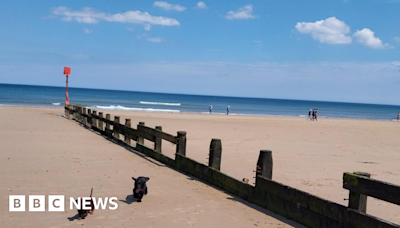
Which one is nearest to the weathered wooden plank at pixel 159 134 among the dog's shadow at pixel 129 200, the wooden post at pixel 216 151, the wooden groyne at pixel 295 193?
the wooden groyne at pixel 295 193

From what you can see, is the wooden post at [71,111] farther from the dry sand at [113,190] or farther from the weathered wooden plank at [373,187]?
the weathered wooden plank at [373,187]

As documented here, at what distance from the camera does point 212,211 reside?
20.1ft

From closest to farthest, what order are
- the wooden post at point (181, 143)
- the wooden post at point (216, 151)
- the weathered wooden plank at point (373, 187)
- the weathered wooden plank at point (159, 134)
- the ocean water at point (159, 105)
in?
1. the weathered wooden plank at point (373, 187)
2. the wooden post at point (216, 151)
3. the wooden post at point (181, 143)
4. the weathered wooden plank at point (159, 134)
5. the ocean water at point (159, 105)

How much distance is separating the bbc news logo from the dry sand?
0.45 ft

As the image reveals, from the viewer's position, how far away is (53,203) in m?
6.18

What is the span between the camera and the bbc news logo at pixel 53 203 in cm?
588

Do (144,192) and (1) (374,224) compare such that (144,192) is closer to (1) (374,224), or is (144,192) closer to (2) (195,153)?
(1) (374,224)

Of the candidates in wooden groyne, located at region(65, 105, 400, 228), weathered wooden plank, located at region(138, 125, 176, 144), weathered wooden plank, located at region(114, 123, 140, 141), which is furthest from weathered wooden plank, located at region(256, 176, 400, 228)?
weathered wooden plank, located at region(114, 123, 140, 141)

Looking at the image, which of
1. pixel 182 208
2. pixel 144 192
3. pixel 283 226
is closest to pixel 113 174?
pixel 144 192

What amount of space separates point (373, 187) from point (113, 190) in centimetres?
441

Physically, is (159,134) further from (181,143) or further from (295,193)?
(295,193)

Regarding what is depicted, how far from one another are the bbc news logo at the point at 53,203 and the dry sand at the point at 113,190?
14cm

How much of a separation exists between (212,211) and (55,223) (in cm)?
226

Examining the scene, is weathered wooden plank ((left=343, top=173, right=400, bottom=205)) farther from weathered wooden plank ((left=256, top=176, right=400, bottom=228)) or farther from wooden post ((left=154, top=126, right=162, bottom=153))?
wooden post ((left=154, top=126, right=162, bottom=153))
